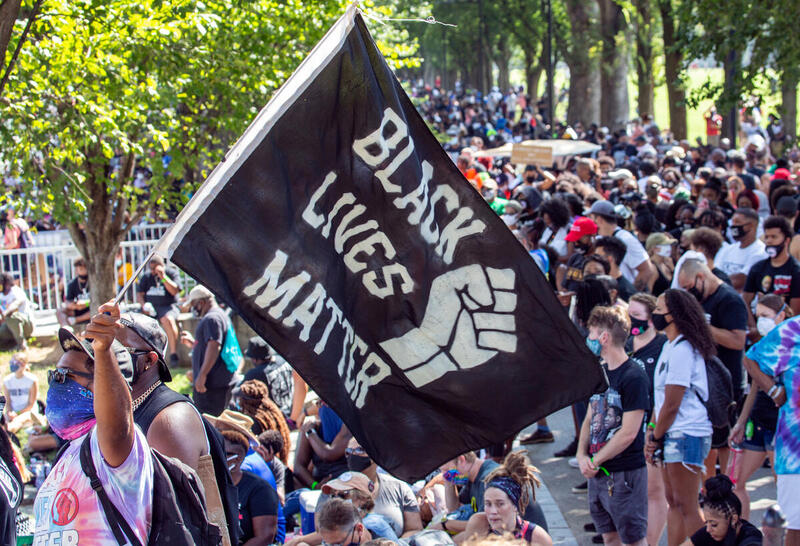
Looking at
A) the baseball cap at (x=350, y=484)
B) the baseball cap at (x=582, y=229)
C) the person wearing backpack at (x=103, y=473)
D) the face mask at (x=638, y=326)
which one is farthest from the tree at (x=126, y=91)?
the person wearing backpack at (x=103, y=473)

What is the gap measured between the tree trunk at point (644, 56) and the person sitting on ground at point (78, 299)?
21.8 metres

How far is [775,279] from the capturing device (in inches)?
316

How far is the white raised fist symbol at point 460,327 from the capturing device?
3771 mm

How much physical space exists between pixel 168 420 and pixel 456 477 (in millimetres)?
3130

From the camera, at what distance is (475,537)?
4.06 m

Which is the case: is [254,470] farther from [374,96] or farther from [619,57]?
[619,57]

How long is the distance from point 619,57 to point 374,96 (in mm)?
31163

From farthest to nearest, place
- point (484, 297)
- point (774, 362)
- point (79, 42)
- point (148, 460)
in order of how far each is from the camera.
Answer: point (79, 42) → point (774, 362) → point (484, 297) → point (148, 460)

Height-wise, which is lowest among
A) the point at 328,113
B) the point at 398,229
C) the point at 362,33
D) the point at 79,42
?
the point at 398,229

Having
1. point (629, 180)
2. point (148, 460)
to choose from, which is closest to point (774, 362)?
point (148, 460)

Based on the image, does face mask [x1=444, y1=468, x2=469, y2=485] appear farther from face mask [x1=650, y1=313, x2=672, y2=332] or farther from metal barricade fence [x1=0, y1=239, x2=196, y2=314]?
metal barricade fence [x1=0, y1=239, x2=196, y2=314]

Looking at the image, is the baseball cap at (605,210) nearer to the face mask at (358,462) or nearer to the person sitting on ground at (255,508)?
the face mask at (358,462)

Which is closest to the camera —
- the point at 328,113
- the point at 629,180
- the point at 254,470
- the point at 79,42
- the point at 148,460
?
the point at 148,460

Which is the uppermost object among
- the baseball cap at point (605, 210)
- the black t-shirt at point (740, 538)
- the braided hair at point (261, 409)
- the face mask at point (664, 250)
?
the baseball cap at point (605, 210)
